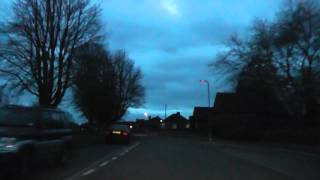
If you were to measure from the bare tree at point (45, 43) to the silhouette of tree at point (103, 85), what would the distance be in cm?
115

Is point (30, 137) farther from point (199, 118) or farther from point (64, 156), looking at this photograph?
point (199, 118)

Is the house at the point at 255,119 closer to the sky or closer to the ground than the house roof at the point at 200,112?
closer to the ground

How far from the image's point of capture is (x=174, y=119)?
18538 cm

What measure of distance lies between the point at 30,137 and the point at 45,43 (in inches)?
1140

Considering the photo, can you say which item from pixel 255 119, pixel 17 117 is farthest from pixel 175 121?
pixel 17 117

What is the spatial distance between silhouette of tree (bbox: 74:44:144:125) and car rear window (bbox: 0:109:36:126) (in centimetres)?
2886

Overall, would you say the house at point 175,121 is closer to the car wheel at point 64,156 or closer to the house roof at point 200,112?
the house roof at point 200,112

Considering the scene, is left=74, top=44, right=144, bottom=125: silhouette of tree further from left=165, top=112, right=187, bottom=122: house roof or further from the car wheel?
left=165, top=112, right=187, bottom=122: house roof

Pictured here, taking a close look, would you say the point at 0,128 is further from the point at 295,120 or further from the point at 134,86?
the point at 134,86

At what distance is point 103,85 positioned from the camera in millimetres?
67250

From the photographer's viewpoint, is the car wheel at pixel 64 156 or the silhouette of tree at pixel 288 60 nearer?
the car wheel at pixel 64 156

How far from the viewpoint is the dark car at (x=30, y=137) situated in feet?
49.5

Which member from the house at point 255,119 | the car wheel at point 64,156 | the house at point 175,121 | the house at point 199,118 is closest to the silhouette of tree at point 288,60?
the house at point 255,119

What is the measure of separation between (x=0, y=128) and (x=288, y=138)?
1687 inches
